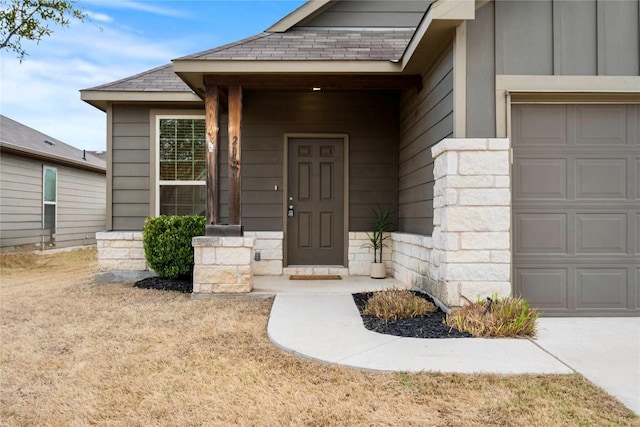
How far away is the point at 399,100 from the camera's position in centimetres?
609

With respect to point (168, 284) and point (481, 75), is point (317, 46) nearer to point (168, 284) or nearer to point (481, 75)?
point (481, 75)

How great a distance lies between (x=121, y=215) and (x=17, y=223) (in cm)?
470

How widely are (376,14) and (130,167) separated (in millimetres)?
4337

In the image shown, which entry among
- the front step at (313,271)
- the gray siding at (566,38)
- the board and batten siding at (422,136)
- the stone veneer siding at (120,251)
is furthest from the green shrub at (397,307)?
the stone veneer siding at (120,251)

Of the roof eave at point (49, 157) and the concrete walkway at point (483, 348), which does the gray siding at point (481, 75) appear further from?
the roof eave at point (49, 157)

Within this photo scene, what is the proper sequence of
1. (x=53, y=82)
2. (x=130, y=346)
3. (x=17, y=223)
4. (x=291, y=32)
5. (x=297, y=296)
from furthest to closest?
(x=53, y=82), (x=17, y=223), (x=291, y=32), (x=297, y=296), (x=130, y=346)

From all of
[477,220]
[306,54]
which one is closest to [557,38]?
[477,220]

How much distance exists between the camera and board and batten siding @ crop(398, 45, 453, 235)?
159 inches

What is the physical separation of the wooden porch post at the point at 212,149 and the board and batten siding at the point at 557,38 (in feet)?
9.32

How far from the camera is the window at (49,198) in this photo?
10188 mm

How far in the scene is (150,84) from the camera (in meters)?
6.29

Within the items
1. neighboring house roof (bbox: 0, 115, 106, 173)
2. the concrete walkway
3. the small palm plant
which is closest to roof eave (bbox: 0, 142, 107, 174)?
neighboring house roof (bbox: 0, 115, 106, 173)

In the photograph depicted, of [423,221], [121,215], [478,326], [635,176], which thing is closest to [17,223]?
[121,215]

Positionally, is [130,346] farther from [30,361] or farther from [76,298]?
[76,298]
